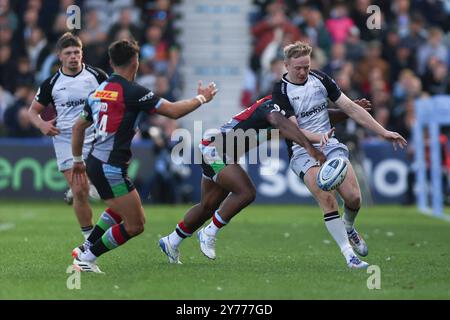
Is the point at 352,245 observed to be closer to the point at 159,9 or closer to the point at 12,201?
the point at 12,201

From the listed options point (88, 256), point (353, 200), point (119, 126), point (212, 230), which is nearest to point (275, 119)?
point (353, 200)

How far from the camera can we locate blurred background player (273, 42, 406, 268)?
12.1 metres

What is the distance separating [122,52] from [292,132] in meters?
2.05

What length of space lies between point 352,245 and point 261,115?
1756 mm

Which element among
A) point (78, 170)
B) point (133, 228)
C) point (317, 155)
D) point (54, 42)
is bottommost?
point (133, 228)

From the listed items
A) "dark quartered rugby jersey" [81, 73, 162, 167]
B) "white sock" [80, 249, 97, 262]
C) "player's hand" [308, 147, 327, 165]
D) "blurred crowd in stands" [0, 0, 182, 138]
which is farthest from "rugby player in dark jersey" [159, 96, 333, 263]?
"blurred crowd in stands" [0, 0, 182, 138]

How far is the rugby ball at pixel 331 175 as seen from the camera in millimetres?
11477

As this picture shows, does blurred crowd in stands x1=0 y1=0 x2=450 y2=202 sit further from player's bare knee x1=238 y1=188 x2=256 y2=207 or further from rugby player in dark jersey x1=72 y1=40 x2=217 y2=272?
rugby player in dark jersey x1=72 y1=40 x2=217 y2=272

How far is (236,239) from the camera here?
15742 mm

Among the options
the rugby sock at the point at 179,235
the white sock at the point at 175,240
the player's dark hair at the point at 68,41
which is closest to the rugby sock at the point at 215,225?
the rugby sock at the point at 179,235

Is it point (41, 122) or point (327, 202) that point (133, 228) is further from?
point (41, 122)

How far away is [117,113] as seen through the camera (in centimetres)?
1084

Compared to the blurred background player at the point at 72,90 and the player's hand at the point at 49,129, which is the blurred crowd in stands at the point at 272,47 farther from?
the player's hand at the point at 49,129

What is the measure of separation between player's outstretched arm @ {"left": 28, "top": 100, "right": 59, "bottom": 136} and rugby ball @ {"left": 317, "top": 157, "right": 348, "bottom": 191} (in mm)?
3203
